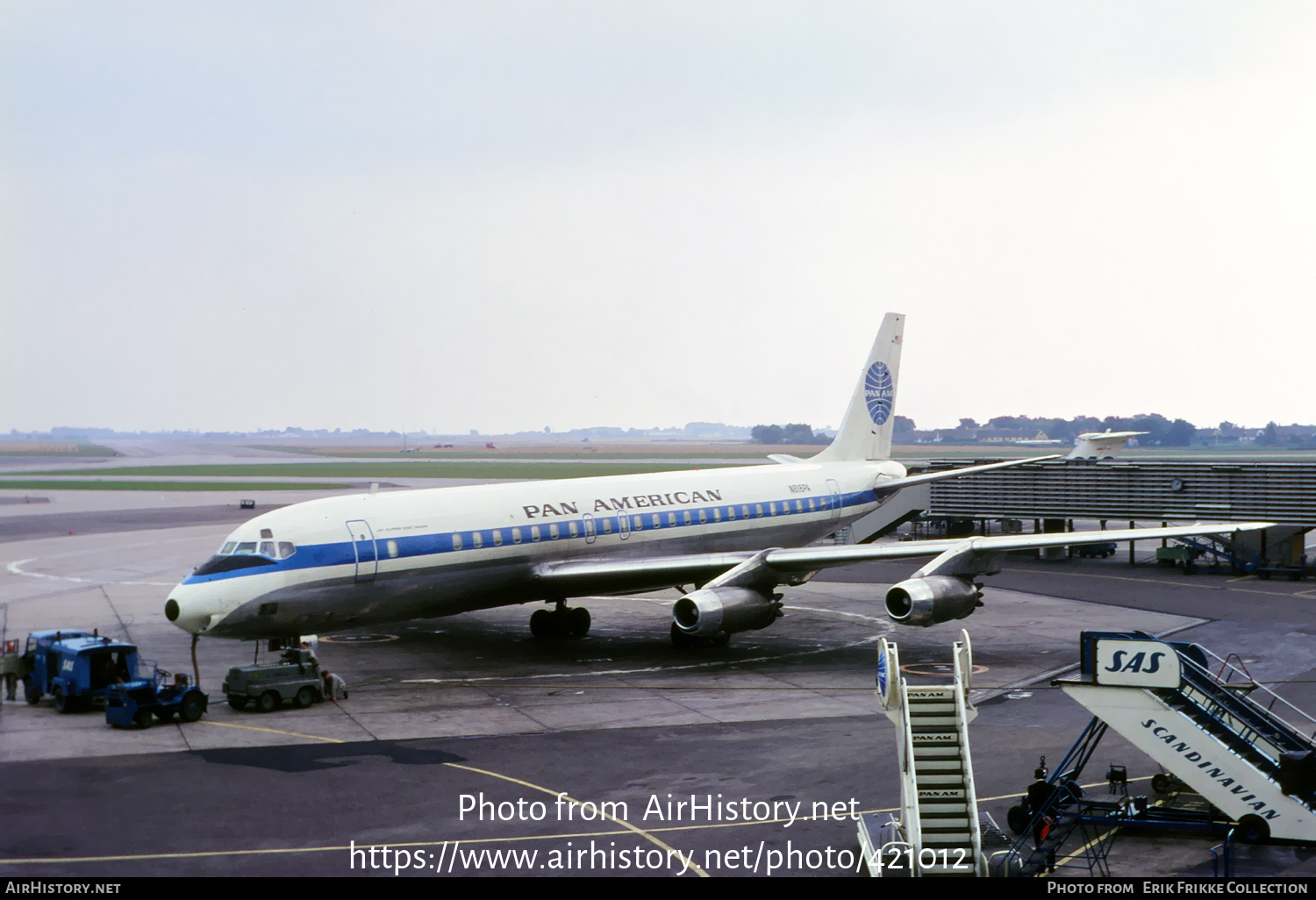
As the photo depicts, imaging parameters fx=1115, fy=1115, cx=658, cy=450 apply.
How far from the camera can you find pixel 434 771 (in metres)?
20.7

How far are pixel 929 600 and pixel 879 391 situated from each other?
690 inches

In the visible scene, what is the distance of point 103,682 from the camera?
85.3 feet

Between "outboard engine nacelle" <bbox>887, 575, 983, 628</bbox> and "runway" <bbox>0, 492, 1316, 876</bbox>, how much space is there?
5.55ft

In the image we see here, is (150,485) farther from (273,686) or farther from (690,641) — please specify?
(273,686)

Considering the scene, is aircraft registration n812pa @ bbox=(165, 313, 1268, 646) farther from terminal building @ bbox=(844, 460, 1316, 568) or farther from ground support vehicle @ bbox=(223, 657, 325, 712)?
terminal building @ bbox=(844, 460, 1316, 568)

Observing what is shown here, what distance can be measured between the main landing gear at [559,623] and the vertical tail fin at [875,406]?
13.1 m

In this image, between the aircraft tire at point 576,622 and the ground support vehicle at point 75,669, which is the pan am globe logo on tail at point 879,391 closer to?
the aircraft tire at point 576,622

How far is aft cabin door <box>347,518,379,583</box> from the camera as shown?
2792cm

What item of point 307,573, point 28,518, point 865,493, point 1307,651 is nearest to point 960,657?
point 307,573

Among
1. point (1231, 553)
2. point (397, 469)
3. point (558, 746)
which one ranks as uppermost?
point (397, 469)

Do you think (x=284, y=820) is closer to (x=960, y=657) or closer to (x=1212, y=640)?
(x=960, y=657)

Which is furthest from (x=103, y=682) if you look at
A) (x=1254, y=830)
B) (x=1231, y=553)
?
(x=1231, y=553)

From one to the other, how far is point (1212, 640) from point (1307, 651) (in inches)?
99.6

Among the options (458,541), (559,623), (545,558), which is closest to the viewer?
(458,541)
